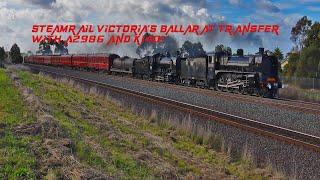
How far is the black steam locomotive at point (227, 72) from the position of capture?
32.0 meters

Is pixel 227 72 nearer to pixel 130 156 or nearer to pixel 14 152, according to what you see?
pixel 130 156

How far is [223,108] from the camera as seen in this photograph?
25266mm

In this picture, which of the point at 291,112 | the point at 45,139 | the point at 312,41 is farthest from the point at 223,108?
the point at 312,41

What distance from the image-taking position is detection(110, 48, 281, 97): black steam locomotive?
3200 cm

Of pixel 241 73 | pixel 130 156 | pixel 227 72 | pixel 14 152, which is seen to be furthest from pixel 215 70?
pixel 14 152

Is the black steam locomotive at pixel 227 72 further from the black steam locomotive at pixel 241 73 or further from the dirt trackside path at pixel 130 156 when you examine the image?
the dirt trackside path at pixel 130 156

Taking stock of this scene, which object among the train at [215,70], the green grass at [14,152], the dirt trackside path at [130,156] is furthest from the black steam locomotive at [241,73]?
the green grass at [14,152]

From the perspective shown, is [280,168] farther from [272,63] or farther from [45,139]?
[272,63]

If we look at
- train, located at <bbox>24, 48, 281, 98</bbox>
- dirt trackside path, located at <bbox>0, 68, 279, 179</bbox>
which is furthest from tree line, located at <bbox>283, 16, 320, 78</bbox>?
dirt trackside path, located at <bbox>0, 68, 279, 179</bbox>

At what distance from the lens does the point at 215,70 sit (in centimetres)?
3725

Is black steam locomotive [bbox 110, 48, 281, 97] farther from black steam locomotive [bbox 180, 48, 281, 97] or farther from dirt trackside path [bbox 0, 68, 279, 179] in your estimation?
dirt trackside path [bbox 0, 68, 279, 179]

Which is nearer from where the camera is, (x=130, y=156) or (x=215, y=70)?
(x=130, y=156)

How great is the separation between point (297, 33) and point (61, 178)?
302 ft

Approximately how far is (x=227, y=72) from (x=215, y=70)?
2.33m
